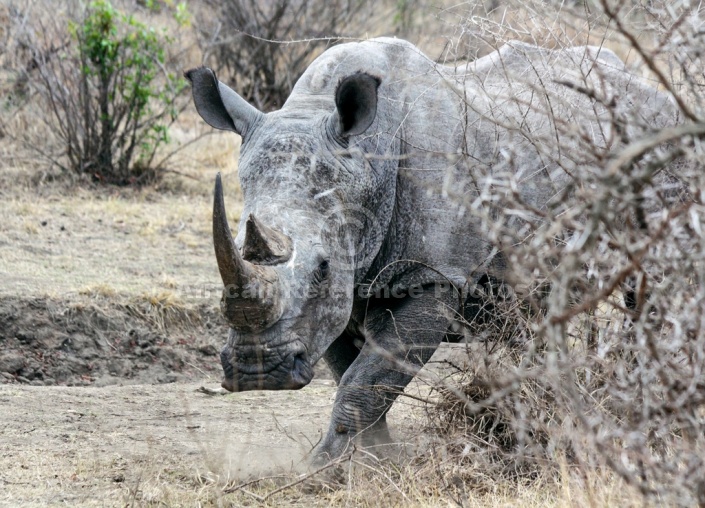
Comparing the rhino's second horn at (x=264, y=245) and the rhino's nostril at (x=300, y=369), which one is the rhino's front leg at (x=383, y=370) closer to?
the rhino's nostril at (x=300, y=369)

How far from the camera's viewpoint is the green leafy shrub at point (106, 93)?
10164mm

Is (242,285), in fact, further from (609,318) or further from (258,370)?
(609,318)

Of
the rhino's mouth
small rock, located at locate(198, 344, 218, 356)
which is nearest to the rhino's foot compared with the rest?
the rhino's mouth

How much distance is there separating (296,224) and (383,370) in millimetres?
847

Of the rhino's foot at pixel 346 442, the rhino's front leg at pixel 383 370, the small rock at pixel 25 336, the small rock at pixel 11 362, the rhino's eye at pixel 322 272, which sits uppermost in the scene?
the rhino's eye at pixel 322 272

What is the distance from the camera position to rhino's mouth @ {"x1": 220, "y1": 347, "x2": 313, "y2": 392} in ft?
14.9

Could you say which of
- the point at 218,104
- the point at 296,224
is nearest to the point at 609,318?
the point at 296,224

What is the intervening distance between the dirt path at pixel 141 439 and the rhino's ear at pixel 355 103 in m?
→ 1.42

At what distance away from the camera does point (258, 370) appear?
454 centimetres

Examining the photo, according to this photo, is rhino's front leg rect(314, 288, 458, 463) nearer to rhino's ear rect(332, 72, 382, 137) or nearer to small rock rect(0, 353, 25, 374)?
rhino's ear rect(332, 72, 382, 137)

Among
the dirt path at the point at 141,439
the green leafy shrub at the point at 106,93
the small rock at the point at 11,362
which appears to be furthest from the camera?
the green leafy shrub at the point at 106,93

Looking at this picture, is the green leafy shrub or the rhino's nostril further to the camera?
the green leafy shrub

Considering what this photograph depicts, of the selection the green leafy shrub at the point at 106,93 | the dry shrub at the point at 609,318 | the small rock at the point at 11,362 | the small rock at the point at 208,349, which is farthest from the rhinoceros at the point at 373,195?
the green leafy shrub at the point at 106,93

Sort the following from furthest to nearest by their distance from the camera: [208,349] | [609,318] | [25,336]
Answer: [208,349]
[25,336]
[609,318]
